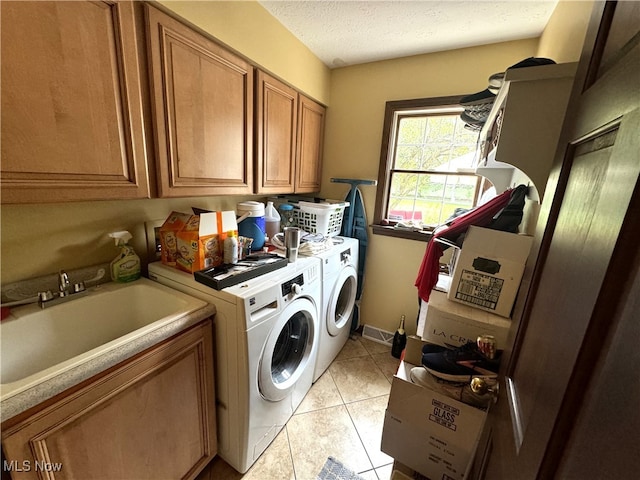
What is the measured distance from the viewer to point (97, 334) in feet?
3.84

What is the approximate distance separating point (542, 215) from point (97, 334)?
68.8 inches

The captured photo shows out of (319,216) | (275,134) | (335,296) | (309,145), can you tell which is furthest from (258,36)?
(335,296)

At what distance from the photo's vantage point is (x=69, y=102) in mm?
847

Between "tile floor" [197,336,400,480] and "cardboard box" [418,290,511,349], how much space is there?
0.82 meters

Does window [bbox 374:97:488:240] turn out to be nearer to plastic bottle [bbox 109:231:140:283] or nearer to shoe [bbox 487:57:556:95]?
shoe [bbox 487:57:556:95]

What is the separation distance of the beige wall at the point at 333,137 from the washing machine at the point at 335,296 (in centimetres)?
35

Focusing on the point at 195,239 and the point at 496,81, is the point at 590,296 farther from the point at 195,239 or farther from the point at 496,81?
the point at 195,239

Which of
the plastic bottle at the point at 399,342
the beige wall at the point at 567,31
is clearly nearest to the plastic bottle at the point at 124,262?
the plastic bottle at the point at 399,342

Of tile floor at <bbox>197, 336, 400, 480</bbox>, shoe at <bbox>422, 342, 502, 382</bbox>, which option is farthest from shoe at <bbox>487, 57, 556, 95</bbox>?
tile floor at <bbox>197, 336, 400, 480</bbox>

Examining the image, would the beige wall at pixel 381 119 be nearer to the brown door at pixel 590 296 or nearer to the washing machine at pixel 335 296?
the washing machine at pixel 335 296

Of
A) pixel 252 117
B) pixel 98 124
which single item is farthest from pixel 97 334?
pixel 252 117

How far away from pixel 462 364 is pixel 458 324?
0.17m

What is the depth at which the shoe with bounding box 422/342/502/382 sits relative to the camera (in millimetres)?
931

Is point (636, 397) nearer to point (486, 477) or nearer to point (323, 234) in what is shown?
point (486, 477)
